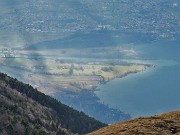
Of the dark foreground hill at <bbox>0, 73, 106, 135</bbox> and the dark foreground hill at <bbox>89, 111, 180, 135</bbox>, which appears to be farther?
the dark foreground hill at <bbox>0, 73, 106, 135</bbox>

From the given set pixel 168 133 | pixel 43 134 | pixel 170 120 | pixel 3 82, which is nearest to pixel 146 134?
pixel 168 133

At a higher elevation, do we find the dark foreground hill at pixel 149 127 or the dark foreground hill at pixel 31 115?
the dark foreground hill at pixel 149 127

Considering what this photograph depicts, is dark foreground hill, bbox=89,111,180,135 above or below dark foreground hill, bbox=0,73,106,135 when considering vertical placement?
above

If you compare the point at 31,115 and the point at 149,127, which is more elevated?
the point at 149,127

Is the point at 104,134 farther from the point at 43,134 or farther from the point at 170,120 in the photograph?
the point at 43,134

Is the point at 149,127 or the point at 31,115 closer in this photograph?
the point at 149,127
